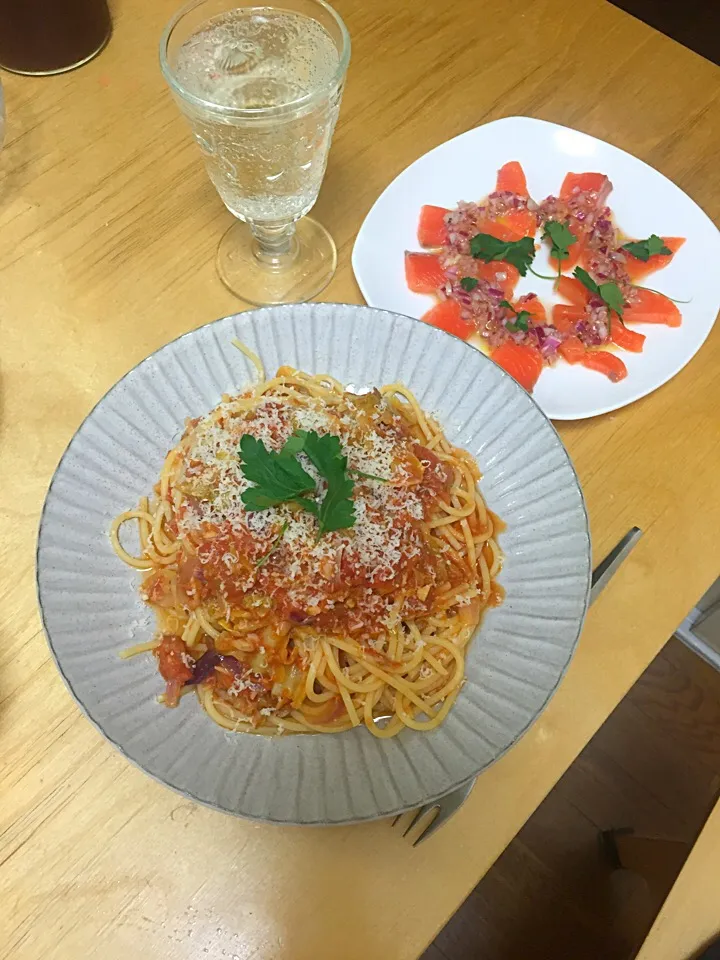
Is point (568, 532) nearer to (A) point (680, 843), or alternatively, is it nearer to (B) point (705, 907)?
(B) point (705, 907)

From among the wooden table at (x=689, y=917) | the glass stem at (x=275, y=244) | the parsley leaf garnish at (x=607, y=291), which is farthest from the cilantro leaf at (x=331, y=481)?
the wooden table at (x=689, y=917)

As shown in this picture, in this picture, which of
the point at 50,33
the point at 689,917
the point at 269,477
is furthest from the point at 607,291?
the point at 50,33

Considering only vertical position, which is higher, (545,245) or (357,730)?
(545,245)

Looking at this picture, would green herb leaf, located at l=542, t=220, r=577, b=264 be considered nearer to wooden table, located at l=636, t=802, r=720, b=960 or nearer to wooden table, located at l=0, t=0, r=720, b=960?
wooden table, located at l=0, t=0, r=720, b=960

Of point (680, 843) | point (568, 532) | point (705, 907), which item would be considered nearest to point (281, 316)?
point (568, 532)

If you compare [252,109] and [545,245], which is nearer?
[252,109]

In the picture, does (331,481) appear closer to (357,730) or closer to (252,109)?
(357,730)

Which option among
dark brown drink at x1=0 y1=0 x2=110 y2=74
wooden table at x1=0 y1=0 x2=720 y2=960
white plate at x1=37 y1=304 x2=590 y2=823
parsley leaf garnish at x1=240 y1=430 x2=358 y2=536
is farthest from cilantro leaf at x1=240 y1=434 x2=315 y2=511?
dark brown drink at x1=0 y1=0 x2=110 y2=74
